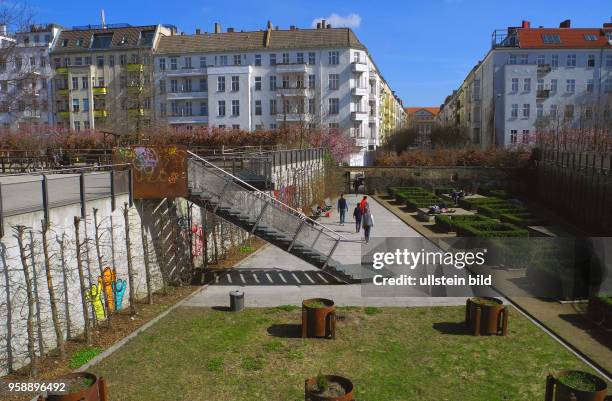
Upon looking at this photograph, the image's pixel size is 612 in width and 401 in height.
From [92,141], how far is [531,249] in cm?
3751

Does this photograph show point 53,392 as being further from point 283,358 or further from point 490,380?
point 490,380

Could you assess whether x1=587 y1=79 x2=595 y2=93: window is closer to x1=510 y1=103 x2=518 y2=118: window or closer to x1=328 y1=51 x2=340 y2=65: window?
x1=510 y1=103 x2=518 y2=118: window

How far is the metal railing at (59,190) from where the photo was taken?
33.2 feet

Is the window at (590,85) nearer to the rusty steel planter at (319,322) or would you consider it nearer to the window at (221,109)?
the window at (221,109)

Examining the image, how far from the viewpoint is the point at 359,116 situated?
196 ft

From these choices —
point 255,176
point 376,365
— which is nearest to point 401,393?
point 376,365

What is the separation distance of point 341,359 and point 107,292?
6272 millimetres

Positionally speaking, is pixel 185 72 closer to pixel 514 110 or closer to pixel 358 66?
pixel 358 66

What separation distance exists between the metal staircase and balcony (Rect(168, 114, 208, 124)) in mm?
46898

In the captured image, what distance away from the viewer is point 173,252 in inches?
656

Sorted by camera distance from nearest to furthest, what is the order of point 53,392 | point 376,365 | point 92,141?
1. point 53,392
2. point 376,365
3. point 92,141

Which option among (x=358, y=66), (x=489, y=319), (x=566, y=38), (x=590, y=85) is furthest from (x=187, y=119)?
(x=489, y=319)

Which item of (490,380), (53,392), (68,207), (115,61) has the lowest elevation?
(490,380)

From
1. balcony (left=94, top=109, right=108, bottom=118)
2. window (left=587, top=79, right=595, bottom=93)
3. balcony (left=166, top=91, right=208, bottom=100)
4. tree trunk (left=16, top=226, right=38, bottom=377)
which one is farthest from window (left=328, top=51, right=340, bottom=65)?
tree trunk (left=16, top=226, right=38, bottom=377)
